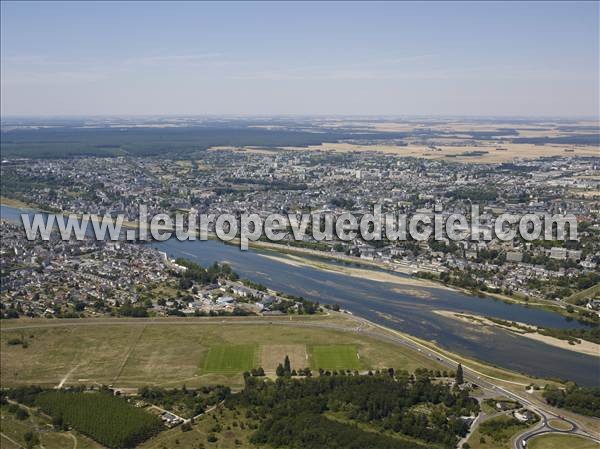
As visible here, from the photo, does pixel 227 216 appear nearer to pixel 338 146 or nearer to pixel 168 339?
pixel 168 339

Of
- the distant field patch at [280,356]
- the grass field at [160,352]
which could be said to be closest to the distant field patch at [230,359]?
the grass field at [160,352]

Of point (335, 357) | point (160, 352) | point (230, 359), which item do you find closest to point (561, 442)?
point (335, 357)

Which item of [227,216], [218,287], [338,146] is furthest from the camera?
[338,146]

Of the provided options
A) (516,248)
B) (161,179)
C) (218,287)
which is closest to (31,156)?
(161,179)

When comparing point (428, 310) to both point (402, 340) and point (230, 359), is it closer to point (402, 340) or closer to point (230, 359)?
point (402, 340)

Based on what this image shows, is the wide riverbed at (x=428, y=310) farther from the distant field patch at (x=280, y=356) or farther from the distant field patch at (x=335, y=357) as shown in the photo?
the distant field patch at (x=280, y=356)

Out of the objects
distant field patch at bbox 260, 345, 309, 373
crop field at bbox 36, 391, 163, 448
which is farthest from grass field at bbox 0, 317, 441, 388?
crop field at bbox 36, 391, 163, 448
